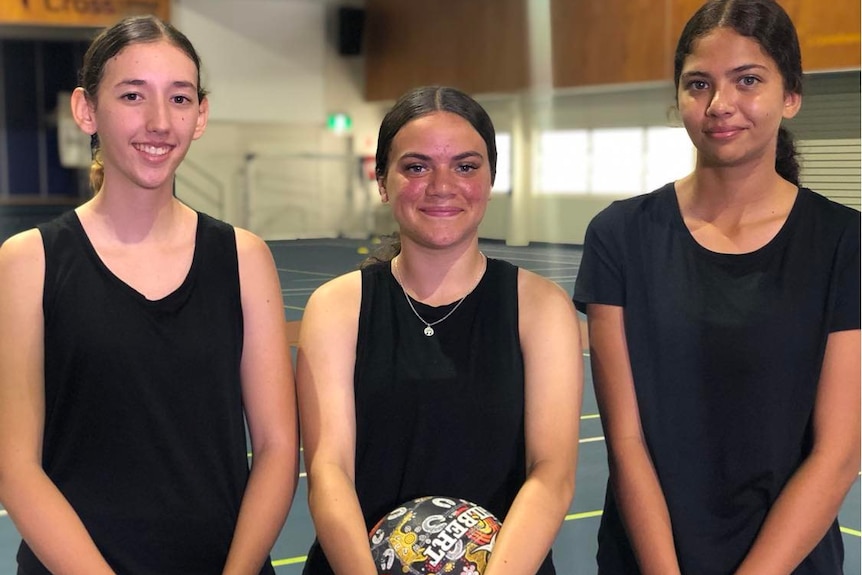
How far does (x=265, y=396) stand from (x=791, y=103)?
3.74ft

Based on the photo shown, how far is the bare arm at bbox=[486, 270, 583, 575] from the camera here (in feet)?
6.44

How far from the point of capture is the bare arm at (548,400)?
196 centimetres

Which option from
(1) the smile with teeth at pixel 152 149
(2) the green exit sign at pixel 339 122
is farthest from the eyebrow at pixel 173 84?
(2) the green exit sign at pixel 339 122

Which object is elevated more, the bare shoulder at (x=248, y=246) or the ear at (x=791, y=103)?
the ear at (x=791, y=103)

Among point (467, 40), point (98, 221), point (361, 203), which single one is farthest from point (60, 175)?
point (98, 221)

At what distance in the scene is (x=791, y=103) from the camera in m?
2.03

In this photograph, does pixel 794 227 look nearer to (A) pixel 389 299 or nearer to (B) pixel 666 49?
(A) pixel 389 299

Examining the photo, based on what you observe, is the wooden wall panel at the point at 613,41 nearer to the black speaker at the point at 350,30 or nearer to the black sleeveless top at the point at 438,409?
the black speaker at the point at 350,30

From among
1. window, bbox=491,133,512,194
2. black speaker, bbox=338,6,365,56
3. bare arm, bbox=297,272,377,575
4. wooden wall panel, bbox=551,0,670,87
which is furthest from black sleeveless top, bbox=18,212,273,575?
window, bbox=491,133,512,194

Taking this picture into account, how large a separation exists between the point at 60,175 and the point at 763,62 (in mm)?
21663

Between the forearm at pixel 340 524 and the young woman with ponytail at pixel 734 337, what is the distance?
1.75ft

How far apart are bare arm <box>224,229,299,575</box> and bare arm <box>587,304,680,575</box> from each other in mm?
612

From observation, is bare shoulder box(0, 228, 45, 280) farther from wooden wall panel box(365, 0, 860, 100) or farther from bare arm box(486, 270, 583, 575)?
wooden wall panel box(365, 0, 860, 100)

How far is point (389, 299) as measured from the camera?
2.09 metres
